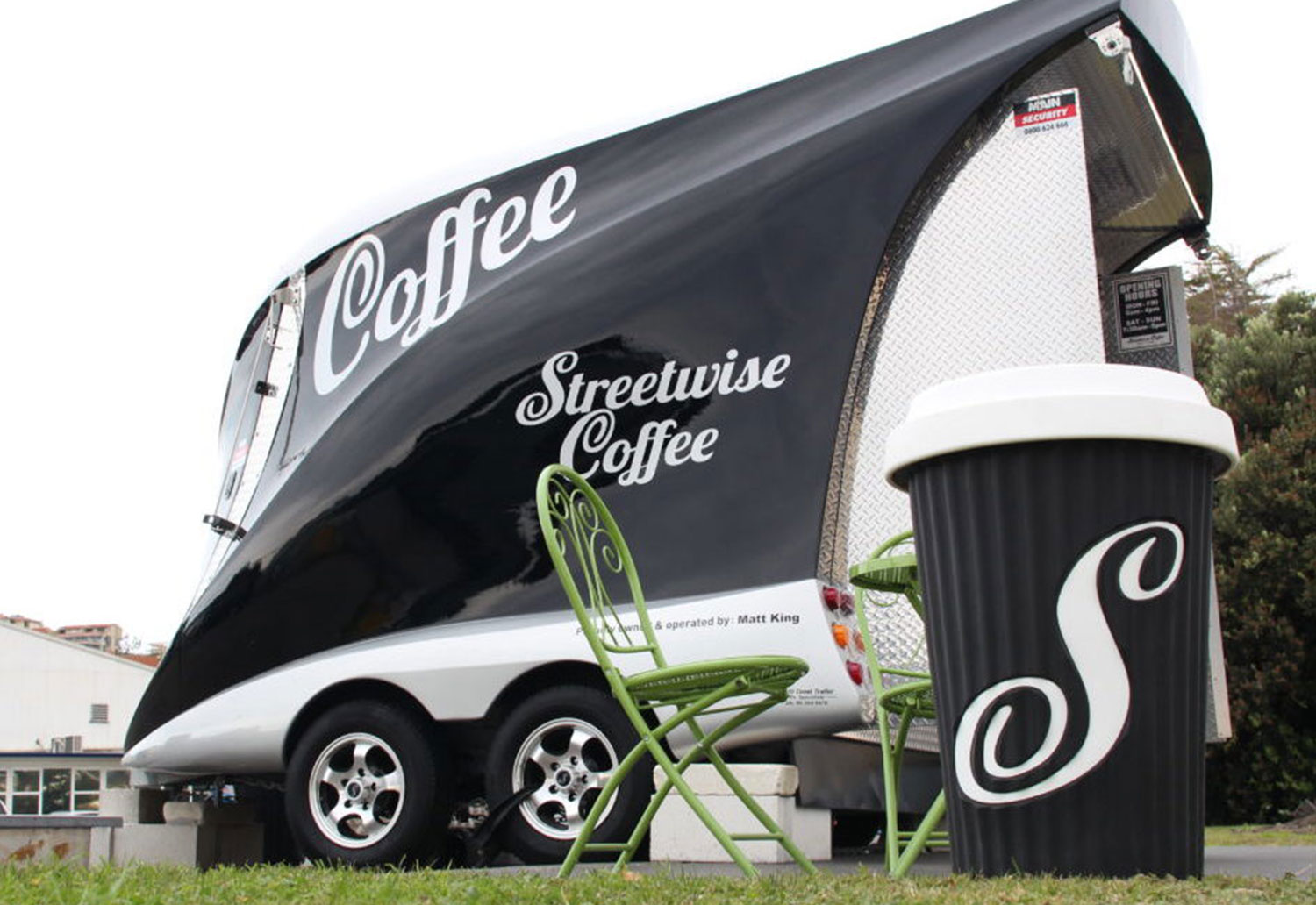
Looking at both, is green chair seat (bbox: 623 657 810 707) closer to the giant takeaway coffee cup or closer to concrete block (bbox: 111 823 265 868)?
the giant takeaway coffee cup

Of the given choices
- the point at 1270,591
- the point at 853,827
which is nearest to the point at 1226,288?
the point at 1270,591

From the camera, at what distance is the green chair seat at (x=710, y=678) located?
3146mm

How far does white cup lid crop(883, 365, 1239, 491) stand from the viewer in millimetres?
2502

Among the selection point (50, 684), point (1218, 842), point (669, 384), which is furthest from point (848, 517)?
point (50, 684)

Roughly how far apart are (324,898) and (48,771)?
32.8m

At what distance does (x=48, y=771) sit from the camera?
32.1 metres

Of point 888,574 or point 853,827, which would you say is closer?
point 888,574

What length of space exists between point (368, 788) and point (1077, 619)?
12.0 feet

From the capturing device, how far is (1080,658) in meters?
2.47

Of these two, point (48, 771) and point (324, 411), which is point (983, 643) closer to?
point (324, 411)

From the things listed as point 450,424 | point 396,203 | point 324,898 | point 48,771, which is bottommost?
point 48,771

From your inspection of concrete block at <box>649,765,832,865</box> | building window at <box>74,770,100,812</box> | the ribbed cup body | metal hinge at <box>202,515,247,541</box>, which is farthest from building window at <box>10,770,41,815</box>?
the ribbed cup body

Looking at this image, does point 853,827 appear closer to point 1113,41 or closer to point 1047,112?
point 1047,112

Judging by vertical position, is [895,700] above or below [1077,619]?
below
